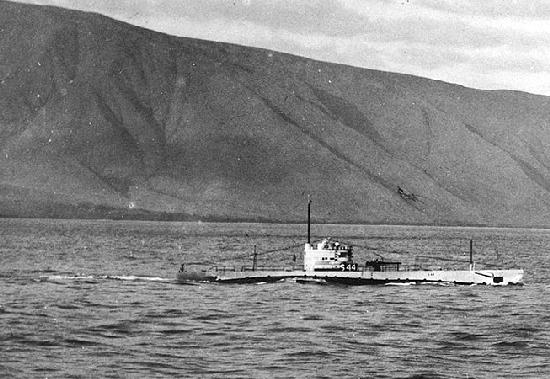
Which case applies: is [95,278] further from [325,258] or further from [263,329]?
[263,329]

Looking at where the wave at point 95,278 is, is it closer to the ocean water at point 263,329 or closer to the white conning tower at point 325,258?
the ocean water at point 263,329

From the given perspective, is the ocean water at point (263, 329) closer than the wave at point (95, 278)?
Yes

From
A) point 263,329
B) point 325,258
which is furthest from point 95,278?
point 263,329

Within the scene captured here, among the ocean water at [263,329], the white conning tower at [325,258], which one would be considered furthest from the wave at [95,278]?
the white conning tower at [325,258]

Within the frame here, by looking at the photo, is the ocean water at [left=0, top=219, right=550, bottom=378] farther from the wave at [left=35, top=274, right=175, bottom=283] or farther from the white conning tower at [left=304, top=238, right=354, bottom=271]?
the white conning tower at [left=304, top=238, right=354, bottom=271]

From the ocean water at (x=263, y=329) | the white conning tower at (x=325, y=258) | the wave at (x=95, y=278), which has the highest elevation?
the white conning tower at (x=325, y=258)

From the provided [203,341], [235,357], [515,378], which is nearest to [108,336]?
[203,341]

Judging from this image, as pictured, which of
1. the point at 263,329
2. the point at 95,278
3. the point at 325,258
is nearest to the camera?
the point at 263,329

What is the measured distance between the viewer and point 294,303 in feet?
302

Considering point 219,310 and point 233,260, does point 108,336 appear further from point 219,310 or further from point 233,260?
point 233,260

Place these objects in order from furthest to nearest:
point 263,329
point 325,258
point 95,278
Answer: point 95,278
point 325,258
point 263,329

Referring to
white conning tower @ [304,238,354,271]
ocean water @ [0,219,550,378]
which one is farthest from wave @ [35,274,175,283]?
white conning tower @ [304,238,354,271]

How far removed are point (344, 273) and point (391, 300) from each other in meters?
18.0

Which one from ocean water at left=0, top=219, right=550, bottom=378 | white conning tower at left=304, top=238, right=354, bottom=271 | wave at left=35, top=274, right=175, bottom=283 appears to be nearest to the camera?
ocean water at left=0, top=219, right=550, bottom=378
